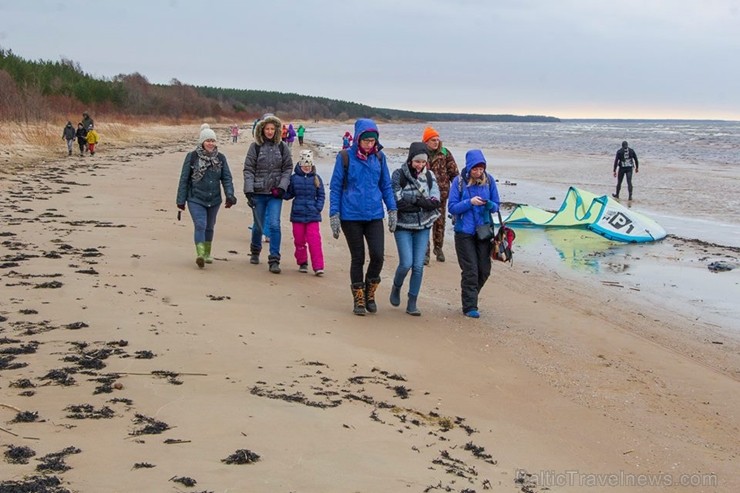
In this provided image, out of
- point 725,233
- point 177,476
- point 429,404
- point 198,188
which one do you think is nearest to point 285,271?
point 198,188

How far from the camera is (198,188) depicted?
8.34 m

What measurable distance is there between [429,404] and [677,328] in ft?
12.8

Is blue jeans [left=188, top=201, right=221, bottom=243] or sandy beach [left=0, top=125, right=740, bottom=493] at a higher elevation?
blue jeans [left=188, top=201, right=221, bottom=243]

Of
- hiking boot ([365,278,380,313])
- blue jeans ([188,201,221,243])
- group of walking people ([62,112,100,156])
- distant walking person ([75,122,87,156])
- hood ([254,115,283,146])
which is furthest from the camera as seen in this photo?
distant walking person ([75,122,87,156])

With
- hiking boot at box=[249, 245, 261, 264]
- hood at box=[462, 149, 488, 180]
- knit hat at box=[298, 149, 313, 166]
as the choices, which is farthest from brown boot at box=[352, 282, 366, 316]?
hiking boot at box=[249, 245, 261, 264]

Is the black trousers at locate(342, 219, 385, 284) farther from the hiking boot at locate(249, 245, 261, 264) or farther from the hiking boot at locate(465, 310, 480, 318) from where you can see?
the hiking boot at locate(249, 245, 261, 264)

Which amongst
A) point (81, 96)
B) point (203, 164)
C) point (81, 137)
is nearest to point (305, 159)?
point (203, 164)

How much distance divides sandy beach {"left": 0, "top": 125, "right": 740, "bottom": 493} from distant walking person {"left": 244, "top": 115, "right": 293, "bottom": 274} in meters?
0.54

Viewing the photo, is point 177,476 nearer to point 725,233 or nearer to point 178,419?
point 178,419

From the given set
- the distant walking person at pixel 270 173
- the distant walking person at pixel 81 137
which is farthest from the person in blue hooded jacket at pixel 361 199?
the distant walking person at pixel 81 137

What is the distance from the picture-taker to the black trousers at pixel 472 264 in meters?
7.39

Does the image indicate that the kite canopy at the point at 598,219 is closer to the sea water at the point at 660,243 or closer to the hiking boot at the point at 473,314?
the sea water at the point at 660,243

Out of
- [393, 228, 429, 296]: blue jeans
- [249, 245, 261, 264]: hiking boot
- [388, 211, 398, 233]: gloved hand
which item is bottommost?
[249, 245, 261, 264]: hiking boot

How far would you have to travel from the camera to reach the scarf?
8328mm
